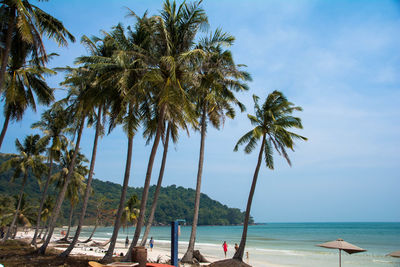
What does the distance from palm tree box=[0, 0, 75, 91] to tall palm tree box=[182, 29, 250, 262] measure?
627 cm

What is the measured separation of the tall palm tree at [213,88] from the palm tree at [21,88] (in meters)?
7.33

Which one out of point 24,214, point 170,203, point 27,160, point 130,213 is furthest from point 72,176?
point 170,203

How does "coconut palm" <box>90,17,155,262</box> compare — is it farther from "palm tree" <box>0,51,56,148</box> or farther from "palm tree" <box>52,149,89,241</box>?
"palm tree" <box>52,149,89,241</box>

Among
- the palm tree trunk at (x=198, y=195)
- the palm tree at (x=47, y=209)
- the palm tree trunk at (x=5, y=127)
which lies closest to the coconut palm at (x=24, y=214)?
the palm tree at (x=47, y=209)

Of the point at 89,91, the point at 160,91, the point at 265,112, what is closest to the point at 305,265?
the point at 265,112

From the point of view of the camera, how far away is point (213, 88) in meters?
16.4

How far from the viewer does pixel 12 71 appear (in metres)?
13.5

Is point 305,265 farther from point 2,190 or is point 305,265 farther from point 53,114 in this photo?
point 2,190

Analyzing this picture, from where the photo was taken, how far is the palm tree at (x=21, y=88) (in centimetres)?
1305

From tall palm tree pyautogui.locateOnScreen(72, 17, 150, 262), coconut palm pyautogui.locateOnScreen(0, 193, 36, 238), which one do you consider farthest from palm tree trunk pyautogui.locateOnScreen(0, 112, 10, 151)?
coconut palm pyautogui.locateOnScreen(0, 193, 36, 238)

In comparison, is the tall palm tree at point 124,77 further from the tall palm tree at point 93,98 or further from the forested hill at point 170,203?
the forested hill at point 170,203

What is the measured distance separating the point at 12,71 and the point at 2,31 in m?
2.01

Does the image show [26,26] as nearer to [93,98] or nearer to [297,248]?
[93,98]

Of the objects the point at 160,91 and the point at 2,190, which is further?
the point at 2,190
